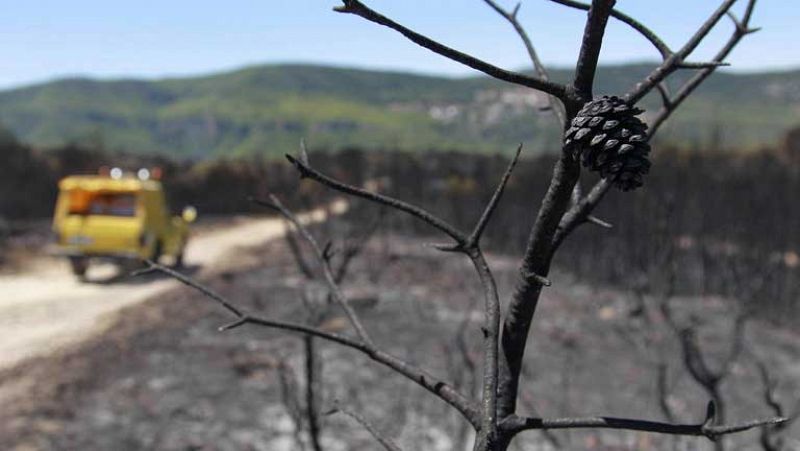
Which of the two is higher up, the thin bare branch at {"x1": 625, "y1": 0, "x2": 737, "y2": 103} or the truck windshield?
the thin bare branch at {"x1": 625, "y1": 0, "x2": 737, "y2": 103}

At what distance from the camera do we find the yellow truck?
15570 millimetres

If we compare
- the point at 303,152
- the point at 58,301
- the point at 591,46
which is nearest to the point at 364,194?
the point at 303,152

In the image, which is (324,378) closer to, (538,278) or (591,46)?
(538,278)

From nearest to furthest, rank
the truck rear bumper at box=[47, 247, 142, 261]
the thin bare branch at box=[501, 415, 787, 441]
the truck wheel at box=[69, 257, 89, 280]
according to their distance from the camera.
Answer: the thin bare branch at box=[501, 415, 787, 441]
the truck rear bumper at box=[47, 247, 142, 261]
the truck wheel at box=[69, 257, 89, 280]

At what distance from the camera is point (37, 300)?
14008mm

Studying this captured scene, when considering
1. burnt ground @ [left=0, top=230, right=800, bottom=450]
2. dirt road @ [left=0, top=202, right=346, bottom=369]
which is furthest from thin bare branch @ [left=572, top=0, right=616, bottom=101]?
dirt road @ [left=0, top=202, right=346, bottom=369]

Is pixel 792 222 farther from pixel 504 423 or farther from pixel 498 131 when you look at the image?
pixel 498 131

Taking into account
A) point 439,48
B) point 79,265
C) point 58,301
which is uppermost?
point 439,48

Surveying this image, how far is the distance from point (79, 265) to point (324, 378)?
7724 mm

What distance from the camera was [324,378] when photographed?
10.7 meters

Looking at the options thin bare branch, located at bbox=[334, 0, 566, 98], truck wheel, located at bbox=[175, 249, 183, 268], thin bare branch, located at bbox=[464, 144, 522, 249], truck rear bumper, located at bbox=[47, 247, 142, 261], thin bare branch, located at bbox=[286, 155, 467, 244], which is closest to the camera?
thin bare branch, located at bbox=[334, 0, 566, 98]

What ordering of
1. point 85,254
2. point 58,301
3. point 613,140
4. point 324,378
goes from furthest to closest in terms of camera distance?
point 85,254
point 58,301
point 324,378
point 613,140

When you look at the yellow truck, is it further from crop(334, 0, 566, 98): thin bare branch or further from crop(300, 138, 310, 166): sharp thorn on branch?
crop(334, 0, 566, 98): thin bare branch

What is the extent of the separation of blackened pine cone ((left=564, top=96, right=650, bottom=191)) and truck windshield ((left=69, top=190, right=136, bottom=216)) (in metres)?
16.0
